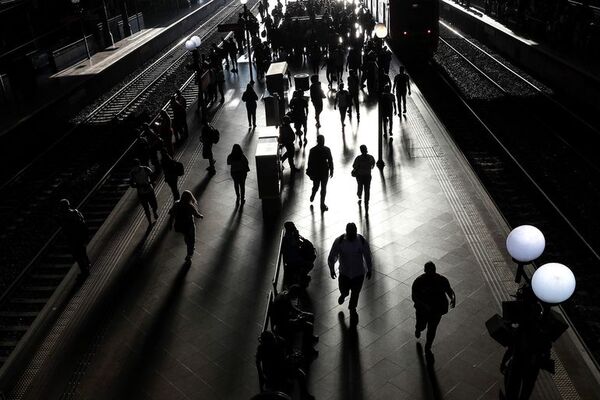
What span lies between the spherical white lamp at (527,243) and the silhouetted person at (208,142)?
31.1ft

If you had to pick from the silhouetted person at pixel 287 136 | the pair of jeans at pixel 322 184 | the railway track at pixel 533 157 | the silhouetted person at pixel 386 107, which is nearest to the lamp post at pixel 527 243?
the railway track at pixel 533 157

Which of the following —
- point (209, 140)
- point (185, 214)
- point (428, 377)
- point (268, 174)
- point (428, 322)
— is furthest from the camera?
point (209, 140)

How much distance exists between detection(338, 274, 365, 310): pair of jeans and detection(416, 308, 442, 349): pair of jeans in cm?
92

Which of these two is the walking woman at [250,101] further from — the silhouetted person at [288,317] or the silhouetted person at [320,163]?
the silhouetted person at [288,317]

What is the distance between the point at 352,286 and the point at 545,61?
16464 millimetres

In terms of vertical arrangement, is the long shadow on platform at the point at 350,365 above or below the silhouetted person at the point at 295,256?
below

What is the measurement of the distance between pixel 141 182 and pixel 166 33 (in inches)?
1016

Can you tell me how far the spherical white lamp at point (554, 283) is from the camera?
4117 millimetres

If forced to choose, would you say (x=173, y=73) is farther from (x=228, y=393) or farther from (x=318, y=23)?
(x=228, y=393)

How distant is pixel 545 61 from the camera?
20.6 m

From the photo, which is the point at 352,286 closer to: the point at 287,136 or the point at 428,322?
the point at 428,322

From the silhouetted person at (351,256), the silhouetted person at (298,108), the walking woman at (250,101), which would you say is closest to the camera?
the silhouetted person at (351,256)

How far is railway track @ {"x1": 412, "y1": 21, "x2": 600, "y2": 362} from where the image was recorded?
9500 mm

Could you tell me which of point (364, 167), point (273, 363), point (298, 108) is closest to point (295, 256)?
point (273, 363)
